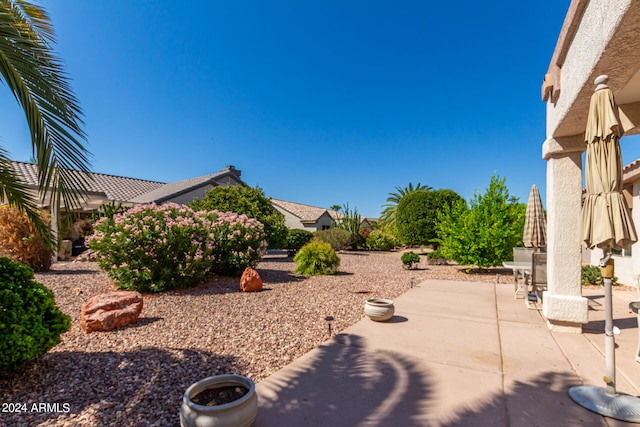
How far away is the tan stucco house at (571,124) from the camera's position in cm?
310

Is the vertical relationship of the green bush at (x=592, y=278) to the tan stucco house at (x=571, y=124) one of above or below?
below

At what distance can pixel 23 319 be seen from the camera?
9.61 ft

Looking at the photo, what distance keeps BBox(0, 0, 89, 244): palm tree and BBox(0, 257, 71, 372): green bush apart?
794mm

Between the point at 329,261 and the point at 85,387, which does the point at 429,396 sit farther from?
the point at 329,261

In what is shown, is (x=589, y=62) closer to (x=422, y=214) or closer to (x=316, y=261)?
(x=316, y=261)

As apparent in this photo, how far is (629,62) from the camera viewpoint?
9.39ft

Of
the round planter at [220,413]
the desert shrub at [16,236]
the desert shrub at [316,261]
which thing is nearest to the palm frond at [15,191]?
the round planter at [220,413]

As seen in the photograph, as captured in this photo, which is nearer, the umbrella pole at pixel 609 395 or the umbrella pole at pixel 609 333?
the umbrella pole at pixel 609 395

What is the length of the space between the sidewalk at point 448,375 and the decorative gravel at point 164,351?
1.81 ft

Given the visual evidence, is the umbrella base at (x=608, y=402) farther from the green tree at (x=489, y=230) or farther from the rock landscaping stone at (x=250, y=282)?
the green tree at (x=489, y=230)

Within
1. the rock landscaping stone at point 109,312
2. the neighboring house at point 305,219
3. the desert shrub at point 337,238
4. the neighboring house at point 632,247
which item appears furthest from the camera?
the neighboring house at point 305,219

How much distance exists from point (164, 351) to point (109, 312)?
1.57 metres

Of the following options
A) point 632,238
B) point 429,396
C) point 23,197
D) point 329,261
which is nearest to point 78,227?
point 329,261

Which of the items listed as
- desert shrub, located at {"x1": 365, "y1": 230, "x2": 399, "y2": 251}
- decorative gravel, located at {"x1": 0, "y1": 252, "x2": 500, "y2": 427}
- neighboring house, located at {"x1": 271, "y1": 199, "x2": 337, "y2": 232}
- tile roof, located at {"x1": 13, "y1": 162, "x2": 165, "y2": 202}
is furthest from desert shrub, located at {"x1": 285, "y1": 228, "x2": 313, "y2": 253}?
neighboring house, located at {"x1": 271, "y1": 199, "x2": 337, "y2": 232}
